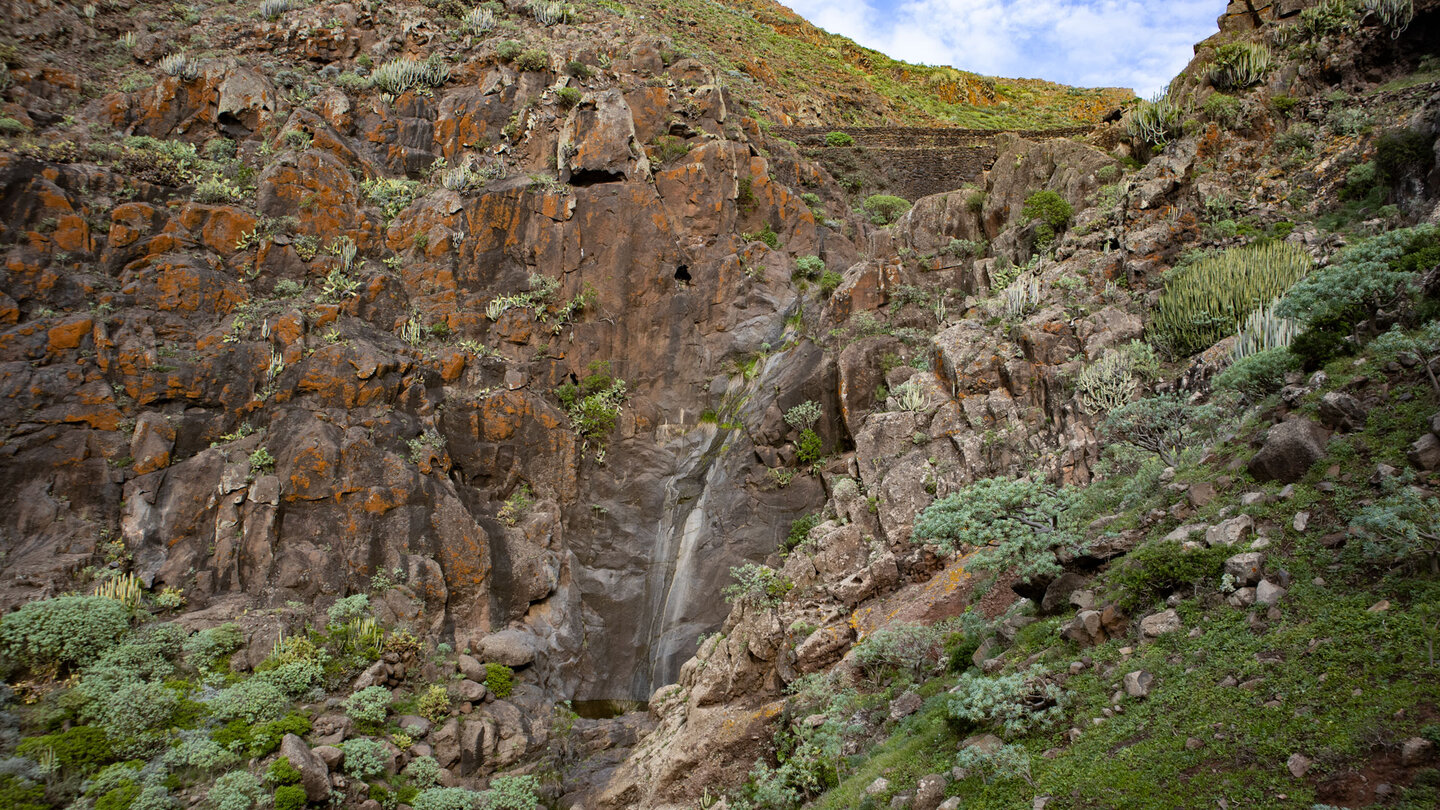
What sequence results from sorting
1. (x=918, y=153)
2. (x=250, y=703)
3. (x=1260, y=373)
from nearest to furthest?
1. (x=1260, y=373)
2. (x=250, y=703)
3. (x=918, y=153)

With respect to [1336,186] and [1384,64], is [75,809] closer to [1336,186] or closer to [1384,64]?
[1336,186]

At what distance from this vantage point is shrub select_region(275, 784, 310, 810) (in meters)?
13.4

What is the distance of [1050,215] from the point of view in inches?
810

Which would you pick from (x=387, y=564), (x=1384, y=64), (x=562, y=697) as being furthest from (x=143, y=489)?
(x=1384, y=64)

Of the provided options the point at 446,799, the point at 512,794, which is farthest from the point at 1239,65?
the point at 446,799

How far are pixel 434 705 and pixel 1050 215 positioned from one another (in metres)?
21.6

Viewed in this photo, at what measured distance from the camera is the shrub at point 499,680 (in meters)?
18.0

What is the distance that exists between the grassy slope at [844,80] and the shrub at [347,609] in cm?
3499

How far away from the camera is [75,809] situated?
12.5 meters

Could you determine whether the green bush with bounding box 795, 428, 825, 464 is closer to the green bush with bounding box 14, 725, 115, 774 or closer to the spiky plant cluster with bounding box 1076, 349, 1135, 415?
the spiky plant cluster with bounding box 1076, 349, 1135, 415

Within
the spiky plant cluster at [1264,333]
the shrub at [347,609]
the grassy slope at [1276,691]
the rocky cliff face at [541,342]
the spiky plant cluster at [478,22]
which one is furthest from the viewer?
the spiky plant cluster at [478,22]

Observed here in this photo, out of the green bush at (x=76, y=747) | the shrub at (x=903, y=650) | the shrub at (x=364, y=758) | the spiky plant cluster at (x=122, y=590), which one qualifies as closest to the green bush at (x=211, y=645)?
the spiky plant cluster at (x=122, y=590)

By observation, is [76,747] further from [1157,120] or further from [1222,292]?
[1157,120]

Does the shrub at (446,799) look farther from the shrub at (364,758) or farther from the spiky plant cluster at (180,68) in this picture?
the spiky plant cluster at (180,68)
